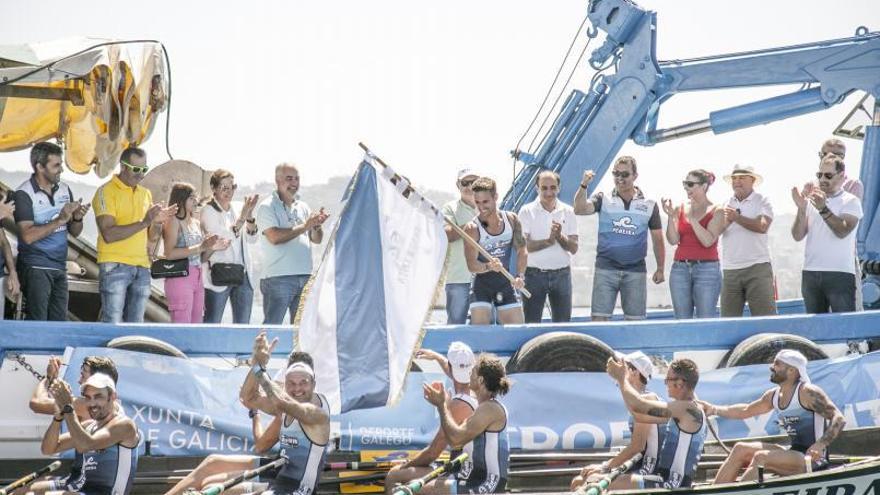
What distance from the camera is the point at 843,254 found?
524 inches

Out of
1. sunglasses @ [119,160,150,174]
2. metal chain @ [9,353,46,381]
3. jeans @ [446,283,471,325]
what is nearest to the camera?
metal chain @ [9,353,46,381]

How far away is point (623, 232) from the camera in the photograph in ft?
45.1

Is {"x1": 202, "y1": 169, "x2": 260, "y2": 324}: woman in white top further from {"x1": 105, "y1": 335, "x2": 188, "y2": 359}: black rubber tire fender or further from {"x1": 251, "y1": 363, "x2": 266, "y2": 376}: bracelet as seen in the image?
{"x1": 251, "y1": 363, "x2": 266, "y2": 376}: bracelet

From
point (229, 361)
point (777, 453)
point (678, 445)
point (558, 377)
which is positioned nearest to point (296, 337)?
point (229, 361)

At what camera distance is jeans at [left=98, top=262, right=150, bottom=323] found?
40.6 ft

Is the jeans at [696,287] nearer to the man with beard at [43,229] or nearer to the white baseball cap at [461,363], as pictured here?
the white baseball cap at [461,363]

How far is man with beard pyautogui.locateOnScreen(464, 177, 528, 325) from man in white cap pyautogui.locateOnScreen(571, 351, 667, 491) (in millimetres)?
1799

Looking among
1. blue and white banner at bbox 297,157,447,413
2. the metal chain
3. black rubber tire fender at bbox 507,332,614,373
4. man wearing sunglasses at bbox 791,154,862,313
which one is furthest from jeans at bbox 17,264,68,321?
man wearing sunglasses at bbox 791,154,862,313

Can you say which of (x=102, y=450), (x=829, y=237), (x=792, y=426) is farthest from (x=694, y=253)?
(x=102, y=450)

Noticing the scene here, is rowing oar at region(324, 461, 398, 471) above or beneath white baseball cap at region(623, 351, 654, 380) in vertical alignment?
beneath

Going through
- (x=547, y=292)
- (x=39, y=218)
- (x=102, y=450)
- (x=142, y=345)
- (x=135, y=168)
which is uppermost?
(x=135, y=168)

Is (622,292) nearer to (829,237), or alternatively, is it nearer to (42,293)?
(829,237)

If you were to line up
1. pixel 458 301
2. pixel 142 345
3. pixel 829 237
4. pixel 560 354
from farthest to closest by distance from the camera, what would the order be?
pixel 829 237 → pixel 458 301 → pixel 560 354 → pixel 142 345

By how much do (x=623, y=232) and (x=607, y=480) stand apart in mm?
3777
